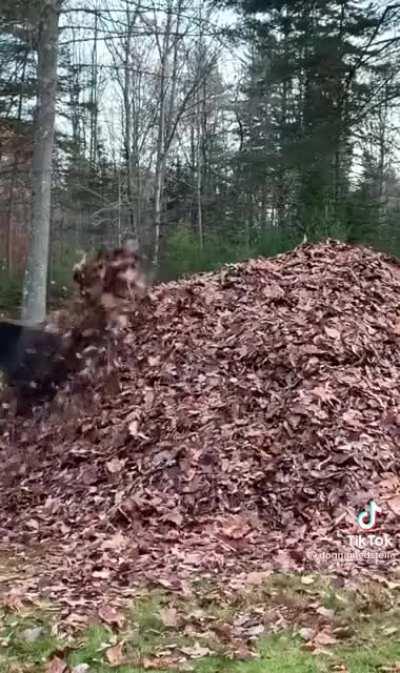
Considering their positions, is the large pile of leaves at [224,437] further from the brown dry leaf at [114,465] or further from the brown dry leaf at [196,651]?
the brown dry leaf at [196,651]

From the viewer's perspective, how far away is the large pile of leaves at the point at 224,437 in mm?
4051

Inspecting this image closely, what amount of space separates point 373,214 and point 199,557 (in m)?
10.1

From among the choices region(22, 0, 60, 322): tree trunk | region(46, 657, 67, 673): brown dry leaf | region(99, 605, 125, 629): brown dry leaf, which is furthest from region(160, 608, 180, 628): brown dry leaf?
region(22, 0, 60, 322): tree trunk

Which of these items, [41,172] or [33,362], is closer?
[33,362]

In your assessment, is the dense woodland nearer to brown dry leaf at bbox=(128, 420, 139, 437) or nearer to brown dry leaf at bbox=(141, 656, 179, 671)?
brown dry leaf at bbox=(128, 420, 139, 437)

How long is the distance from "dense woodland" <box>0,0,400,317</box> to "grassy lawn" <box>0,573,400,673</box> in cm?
628

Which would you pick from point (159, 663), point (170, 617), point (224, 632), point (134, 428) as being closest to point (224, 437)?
point (134, 428)

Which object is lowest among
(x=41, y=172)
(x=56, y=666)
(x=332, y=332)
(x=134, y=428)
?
(x=56, y=666)

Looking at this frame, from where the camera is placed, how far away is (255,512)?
4.36 meters

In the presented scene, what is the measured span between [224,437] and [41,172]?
622cm

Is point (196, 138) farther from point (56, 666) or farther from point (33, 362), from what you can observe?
point (56, 666)

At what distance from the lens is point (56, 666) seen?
270 cm

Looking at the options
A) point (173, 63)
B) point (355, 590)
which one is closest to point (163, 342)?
point (355, 590)

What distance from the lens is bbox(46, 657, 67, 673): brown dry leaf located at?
8.75 feet
